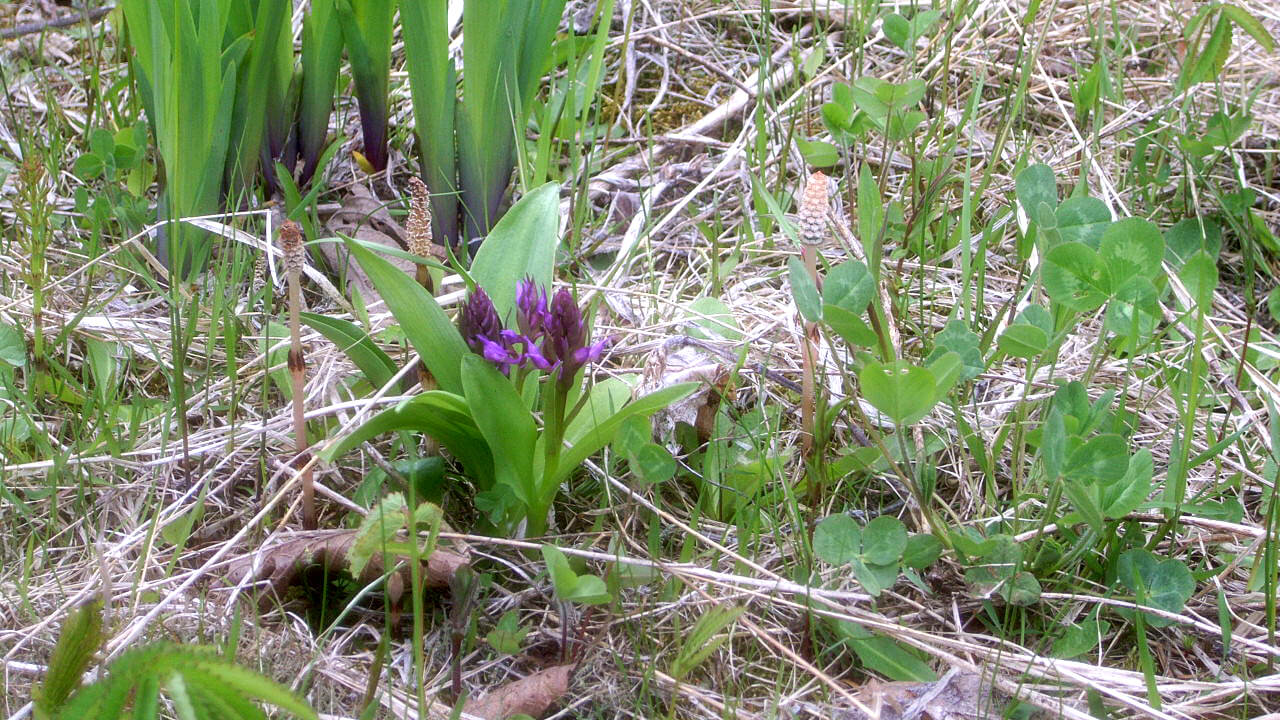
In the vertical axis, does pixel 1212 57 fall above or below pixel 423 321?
above

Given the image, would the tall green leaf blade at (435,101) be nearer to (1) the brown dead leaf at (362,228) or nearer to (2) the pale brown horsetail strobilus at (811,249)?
(1) the brown dead leaf at (362,228)

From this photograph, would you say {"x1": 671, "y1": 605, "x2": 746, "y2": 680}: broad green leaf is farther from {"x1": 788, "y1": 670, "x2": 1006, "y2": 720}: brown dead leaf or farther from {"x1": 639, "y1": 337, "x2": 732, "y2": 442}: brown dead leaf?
{"x1": 639, "y1": 337, "x2": 732, "y2": 442}: brown dead leaf

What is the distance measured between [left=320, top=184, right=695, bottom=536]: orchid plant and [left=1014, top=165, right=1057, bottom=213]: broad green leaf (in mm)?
634

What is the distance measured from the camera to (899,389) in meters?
1.34

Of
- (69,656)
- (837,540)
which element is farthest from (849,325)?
(69,656)

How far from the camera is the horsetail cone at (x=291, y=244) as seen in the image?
1304mm

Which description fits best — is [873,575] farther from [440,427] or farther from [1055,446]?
[440,427]

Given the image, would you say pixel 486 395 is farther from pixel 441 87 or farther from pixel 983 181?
pixel 983 181

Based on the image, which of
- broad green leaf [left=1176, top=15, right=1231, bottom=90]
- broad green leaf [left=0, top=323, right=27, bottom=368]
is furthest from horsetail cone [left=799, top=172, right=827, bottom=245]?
broad green leaf [left=1176, top=15, right=1231, bottom=90]

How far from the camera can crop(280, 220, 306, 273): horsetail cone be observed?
130 cm

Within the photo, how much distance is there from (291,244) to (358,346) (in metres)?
0.28

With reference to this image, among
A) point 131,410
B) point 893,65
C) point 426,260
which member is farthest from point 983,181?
point 131,410

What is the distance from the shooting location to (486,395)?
134cm

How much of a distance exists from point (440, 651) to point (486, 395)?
12.8 inches
